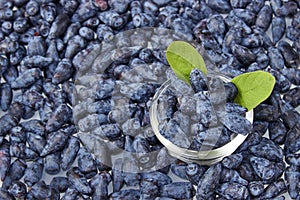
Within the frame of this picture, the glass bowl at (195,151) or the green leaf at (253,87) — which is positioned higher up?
the green leaf at (253,87)

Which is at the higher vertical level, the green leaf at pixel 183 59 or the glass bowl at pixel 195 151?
the green leaf at pixel 183 59

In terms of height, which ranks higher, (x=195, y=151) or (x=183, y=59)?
(x=183, y=59)

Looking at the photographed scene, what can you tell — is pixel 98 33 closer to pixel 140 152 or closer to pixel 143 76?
pixel 143 76
